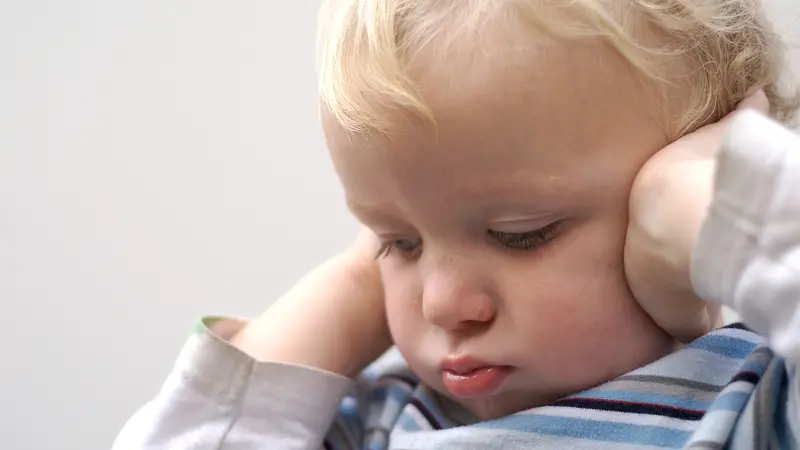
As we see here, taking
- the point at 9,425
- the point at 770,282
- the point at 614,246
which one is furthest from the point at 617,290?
the point at 9,425

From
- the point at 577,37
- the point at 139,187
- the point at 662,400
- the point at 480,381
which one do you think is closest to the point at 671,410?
the point at 662,400

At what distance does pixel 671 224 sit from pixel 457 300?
0.14 metres

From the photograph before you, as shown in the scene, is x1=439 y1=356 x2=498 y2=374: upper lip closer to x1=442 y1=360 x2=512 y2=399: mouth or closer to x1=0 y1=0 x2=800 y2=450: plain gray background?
x1=442 y1=360 x2=512 y2=399: mouth

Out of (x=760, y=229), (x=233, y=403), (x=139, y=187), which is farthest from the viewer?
(x=139, y=187)

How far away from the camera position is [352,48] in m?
0.54

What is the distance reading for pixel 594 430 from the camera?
0.53 meters

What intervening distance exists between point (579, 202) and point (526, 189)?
0.03 meters

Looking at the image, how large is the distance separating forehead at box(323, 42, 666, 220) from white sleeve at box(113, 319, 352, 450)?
0.76ft

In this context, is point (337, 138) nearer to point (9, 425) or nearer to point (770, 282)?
point (770, 282)

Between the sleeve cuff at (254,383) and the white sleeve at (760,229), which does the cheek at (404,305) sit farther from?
the white sleeve at (760,229)

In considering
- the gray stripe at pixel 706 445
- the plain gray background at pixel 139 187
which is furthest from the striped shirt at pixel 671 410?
the plain gray background at pixel 139 187

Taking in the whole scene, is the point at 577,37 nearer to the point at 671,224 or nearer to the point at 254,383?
the point at 671,224

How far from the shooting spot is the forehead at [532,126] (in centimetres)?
48

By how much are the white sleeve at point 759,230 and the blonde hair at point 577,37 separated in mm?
138
